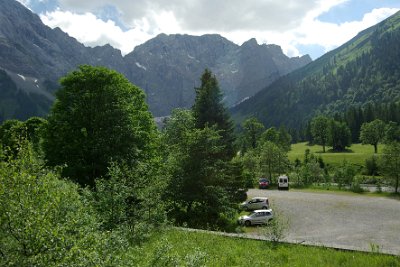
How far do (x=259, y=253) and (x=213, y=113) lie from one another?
29.5 m

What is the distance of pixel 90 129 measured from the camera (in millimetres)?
37781

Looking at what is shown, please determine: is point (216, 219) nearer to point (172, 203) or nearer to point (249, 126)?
point (172, 203)

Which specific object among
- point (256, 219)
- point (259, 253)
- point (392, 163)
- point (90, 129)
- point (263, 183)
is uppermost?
point (90, 129)

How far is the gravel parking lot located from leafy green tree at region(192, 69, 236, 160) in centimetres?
1089

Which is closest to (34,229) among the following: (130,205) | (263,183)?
(130,205)

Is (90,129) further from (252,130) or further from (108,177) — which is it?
(252,130)

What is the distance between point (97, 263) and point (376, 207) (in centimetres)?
4423

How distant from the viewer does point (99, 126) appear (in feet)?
124

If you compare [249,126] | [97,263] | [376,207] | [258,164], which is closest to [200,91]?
Result: [376,207]

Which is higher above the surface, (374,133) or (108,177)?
(374,133)

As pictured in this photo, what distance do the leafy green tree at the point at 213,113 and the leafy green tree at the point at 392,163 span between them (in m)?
24.4

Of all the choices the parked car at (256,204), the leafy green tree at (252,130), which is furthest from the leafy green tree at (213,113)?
the leafy green tree at (252,130)

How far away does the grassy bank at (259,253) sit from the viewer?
2098 cm

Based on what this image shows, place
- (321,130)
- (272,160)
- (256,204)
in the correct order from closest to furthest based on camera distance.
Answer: (256,204)
(272,160)
(321,130)
